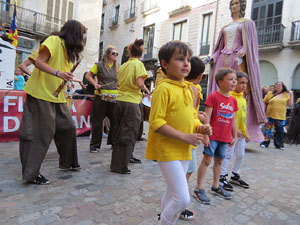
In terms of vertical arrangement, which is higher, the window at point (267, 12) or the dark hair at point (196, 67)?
the window at point (267, 12)

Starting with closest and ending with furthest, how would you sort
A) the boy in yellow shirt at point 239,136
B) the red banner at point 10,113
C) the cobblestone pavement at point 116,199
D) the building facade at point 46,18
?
the cobblestone pavement at point 116,199, the boy in yellow shirt at point 239,136, the red banner at point 10,113, the building facade at point 46,18

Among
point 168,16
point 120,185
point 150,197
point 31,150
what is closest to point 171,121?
point 150,197

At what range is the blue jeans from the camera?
6.84 m

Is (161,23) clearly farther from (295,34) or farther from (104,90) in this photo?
(104,90)

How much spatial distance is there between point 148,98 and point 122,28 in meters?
22.0

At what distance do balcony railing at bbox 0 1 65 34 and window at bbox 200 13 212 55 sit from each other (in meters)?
10.7

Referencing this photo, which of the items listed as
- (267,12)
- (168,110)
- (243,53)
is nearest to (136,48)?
(243,53)

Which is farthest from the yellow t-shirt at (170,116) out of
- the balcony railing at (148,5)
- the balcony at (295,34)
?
the balcony railing at (148,5)

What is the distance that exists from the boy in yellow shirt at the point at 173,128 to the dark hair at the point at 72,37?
1.45 metres

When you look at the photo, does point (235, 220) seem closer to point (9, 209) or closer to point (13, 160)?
point (9, 209)

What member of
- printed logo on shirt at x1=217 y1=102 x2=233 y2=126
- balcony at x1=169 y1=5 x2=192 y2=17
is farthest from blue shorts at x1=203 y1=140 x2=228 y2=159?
balcony at x1=169 y1=5 x2=192 y2=17

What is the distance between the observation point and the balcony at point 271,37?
13.3 m

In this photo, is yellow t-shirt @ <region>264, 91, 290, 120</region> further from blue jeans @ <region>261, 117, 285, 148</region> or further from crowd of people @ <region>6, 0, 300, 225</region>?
crowd of people @ <region>6, 0, 300, 225</region>

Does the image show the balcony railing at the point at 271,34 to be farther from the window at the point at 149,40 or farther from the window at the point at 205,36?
the window at the point at 149,40
